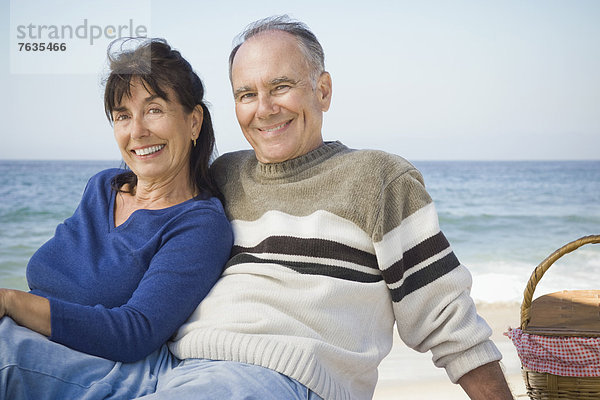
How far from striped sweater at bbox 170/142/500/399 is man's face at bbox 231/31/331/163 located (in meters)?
0.17

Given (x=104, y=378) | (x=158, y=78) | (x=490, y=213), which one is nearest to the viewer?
(x=104, y=378)

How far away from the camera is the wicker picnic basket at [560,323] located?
91.6 inches

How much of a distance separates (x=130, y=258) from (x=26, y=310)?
322 millimetres

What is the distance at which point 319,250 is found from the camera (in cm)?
193

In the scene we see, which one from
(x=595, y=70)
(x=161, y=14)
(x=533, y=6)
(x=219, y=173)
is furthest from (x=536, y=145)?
(x=219, y=173)

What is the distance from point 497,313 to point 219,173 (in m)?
4.78

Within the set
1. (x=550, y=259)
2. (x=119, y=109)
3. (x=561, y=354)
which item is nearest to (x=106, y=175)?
(x=119, y=109)

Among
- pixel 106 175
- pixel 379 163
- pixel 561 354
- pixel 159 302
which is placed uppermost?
pixel 379 163

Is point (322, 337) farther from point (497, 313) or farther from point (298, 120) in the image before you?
point (497, 313)

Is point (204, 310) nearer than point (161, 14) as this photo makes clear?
Yes

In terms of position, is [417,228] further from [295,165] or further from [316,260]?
[295,165]

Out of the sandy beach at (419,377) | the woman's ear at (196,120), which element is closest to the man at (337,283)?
the woman's ear at (196,120)

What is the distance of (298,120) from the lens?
217cm

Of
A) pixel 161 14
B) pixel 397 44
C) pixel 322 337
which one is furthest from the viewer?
pixel 397 44
